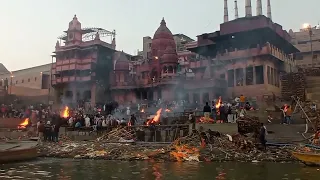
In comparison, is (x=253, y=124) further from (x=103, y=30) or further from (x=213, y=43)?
(x=103, y=30)

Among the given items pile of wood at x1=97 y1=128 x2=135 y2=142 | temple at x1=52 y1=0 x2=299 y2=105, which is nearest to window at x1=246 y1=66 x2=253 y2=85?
temple at x1=52 y1=0 x2=299 y2=105

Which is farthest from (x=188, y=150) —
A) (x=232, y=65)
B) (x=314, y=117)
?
(x=232, y=65)

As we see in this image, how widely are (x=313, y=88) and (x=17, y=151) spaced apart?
27526 mm

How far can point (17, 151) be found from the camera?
16969 mm

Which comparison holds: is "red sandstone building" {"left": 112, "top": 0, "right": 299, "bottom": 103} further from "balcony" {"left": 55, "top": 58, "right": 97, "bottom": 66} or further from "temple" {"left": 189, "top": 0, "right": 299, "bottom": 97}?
"balcony" {"left": 55, "top": 58, "right": 97, "bottom": 66}

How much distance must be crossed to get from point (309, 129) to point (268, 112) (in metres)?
4.63

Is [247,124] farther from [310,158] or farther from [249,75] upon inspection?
[249,75]

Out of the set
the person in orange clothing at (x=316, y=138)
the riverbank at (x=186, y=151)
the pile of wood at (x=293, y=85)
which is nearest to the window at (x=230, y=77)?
the pile of wood at (x=293, y=85)

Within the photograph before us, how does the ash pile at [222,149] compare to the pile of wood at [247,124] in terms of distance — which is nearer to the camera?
the ash pile at [222,149]

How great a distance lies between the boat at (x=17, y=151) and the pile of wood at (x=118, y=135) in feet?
18.0

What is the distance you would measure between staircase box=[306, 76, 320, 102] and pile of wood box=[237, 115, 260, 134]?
14.3 meters

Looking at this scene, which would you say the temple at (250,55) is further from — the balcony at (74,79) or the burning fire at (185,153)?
the burning fire at (185,153)

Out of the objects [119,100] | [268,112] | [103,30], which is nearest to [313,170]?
[268,112]

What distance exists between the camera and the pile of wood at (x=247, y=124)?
1886cm
